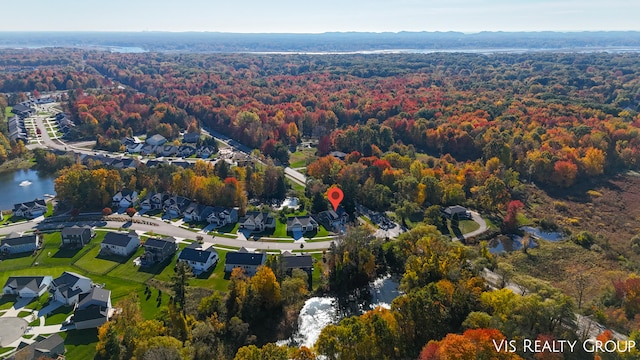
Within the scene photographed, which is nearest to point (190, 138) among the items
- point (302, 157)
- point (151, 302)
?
point (302, 157)

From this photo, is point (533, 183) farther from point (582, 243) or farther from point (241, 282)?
point (241, 282)

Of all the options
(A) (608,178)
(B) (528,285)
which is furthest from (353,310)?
(A) (608,178)

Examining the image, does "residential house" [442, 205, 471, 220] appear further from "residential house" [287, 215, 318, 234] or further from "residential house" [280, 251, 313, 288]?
"residential house" [280, 251, 313, 288]

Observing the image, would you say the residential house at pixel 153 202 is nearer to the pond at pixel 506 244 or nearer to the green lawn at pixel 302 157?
the green lawn at pixel 302 157

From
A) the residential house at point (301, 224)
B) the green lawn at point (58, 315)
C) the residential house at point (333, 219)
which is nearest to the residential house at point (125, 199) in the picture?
the green lawn at point (58, 315)

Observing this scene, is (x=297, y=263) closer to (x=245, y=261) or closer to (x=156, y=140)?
(x=245, y=261)

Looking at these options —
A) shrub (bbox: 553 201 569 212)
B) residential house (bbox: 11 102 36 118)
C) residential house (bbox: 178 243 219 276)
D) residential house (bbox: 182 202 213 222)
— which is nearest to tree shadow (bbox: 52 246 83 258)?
residential house (bbox: 182 202 213 222)
